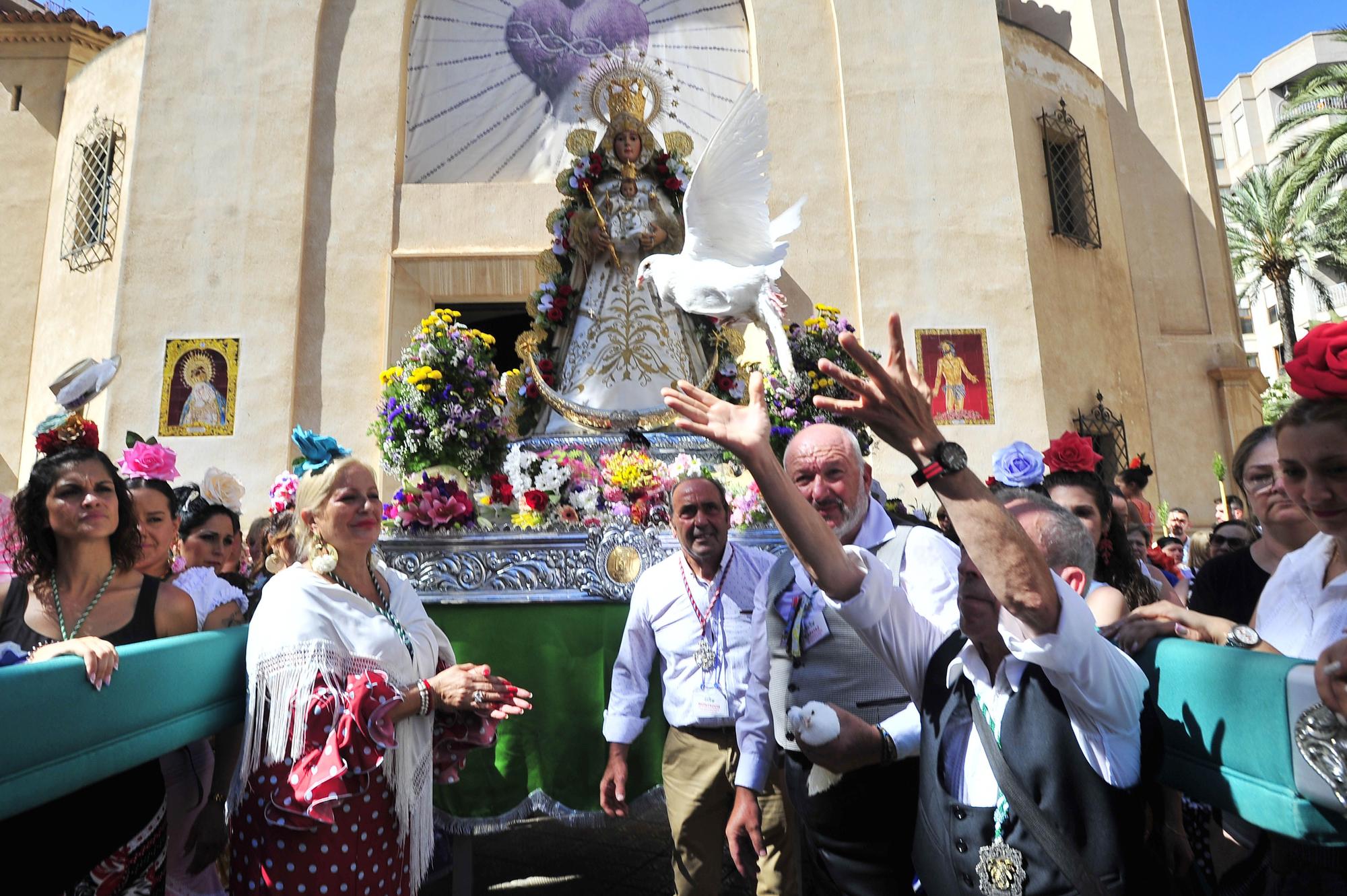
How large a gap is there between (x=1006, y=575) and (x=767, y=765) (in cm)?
155

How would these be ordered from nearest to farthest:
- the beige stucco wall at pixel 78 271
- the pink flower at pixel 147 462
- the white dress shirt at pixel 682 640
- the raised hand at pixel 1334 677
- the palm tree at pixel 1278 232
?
the raised hand at pixel 1334 677
the white dress shirt at pixel 682 640
the pink flower at pixel 147 462
the beige stucco wall at pixel 78 271
the palm tree at pixel 1278 232

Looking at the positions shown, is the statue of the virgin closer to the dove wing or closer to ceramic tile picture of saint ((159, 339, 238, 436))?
the dove wing

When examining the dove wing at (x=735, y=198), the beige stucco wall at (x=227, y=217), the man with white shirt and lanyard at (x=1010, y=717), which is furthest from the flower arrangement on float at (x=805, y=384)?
the beige stucco wall at (x=227, y=217)

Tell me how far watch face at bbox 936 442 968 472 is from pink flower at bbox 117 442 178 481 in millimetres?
3214

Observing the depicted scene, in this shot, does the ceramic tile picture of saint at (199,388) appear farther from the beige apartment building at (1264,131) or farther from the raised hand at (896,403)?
the beige apartment building at (1264,131)

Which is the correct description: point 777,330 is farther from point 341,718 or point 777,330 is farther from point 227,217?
point 227,217

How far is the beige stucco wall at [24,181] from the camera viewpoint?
11641 mm

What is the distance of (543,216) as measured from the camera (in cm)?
1002

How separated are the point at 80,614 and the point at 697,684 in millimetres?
2108

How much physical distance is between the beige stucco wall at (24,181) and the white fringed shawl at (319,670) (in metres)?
11.6

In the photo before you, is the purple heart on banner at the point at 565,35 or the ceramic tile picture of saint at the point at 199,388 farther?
the purple heart on banner at the point at 565,35

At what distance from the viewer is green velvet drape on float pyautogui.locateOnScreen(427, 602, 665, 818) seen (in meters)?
3.94

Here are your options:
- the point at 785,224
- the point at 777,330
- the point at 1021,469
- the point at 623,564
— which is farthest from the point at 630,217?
the point at 1021,469

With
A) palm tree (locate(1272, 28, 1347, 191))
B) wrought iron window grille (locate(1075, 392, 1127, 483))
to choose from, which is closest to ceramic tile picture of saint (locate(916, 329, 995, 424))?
wrought iron window grille (locate(1075, 392, 1127, 483))
